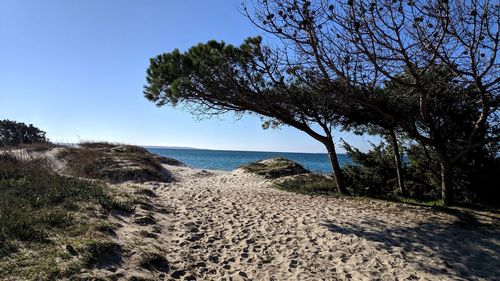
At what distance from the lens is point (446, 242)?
7.43 meters

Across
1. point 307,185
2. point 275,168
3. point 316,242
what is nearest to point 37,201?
point 316,242

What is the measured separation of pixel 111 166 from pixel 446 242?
14.0 metres

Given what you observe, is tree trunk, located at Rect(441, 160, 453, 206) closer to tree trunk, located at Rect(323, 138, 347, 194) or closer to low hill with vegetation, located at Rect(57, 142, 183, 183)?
tree trunk, located at Rect(323, 138, 347, 194)

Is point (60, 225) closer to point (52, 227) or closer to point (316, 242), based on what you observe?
point (52, 227)

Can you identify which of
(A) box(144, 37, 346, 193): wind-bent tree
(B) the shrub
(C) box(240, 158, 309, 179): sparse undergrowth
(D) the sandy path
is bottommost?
(D) the sandy path

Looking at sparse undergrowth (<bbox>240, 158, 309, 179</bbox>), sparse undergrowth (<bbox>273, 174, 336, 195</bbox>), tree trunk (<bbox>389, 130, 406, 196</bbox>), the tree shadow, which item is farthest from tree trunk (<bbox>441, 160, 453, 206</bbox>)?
sparse undergrowth (<bbox>240, 158, 309, 179</bbox>)

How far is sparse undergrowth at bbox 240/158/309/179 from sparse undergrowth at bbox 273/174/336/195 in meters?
2.78

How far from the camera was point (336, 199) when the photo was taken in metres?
12.5

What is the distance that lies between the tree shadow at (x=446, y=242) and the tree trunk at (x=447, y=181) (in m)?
1.39

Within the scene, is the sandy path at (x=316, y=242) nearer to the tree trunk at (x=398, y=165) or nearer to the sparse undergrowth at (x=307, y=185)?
the tree trunk at (x=398, y=165)

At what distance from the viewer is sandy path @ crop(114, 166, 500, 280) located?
5.97 meters

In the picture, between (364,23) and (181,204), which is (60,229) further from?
(364,23)

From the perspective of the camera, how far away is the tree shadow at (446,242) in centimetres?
616

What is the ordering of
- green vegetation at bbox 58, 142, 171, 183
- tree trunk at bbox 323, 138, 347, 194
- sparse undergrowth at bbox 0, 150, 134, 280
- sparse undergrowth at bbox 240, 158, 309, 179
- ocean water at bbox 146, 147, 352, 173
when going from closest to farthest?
sparse undergrowth at bbox 0, 150, 134, 280
tree trunk at bbox 323, 138, 347, 194
green vegetation at bbox 58, 142, 171, 183
sparse undergrowth at bbox 240, 158, 309, 179
ocean water at bbox 146, 147, 352, 173
